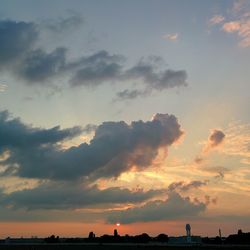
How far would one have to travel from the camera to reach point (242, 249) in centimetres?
8812

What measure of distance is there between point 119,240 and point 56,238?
34132 millimetres

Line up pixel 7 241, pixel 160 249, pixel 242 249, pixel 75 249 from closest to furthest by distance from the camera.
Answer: pixel 242 249 < pixel 160 249 < pixel 75 249 < pixel 7 241

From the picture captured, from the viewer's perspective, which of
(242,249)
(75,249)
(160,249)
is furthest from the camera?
(75,249)

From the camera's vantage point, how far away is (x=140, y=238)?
143375 millimetres

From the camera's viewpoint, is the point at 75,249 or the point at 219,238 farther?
the point at 219,238

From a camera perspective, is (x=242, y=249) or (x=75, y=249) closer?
(x=242, y=249)

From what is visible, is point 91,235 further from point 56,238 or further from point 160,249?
point 160,249

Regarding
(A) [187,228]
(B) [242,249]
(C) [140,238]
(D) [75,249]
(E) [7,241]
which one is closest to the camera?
(B) [242,249]

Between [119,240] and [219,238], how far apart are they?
34.6 metres

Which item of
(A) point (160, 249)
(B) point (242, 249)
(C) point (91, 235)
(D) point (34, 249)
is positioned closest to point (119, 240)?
(C) point (91, 235)

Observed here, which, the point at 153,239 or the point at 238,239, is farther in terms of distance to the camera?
the point at 153,239

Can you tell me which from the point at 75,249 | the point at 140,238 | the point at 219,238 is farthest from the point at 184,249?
the point at 140,238

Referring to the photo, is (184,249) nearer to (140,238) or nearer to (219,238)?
(219,238)

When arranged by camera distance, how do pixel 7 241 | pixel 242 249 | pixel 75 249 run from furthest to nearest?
pixel 7 241
pixel 75 249
pixel 242 249
